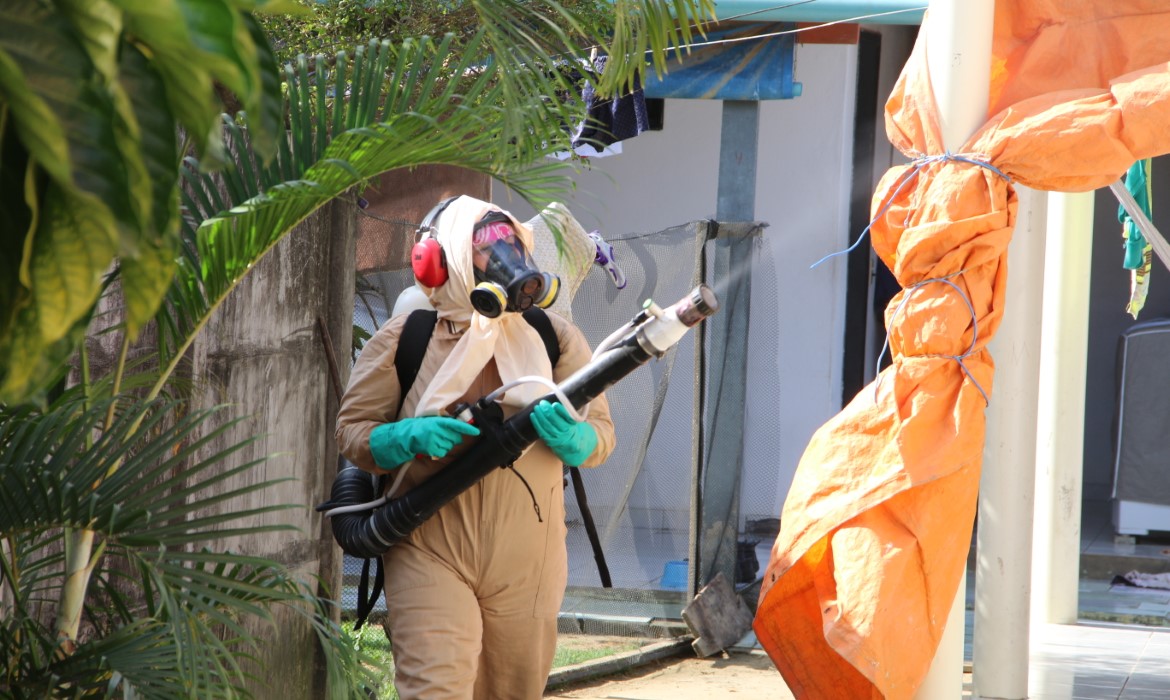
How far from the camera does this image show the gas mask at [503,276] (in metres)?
3.29

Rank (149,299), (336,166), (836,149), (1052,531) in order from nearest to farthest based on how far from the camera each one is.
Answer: (149,299) → (336,166) → (1052,531) → (836,149)

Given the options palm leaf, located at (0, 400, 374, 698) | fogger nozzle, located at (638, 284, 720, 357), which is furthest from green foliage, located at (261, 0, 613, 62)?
palm leaf, located at (0, 400, 374, 698)

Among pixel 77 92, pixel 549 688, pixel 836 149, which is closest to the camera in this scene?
pixel 77 92

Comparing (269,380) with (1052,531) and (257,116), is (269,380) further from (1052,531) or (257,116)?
(1052,531)

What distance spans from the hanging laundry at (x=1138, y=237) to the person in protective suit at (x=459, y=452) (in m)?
3.78

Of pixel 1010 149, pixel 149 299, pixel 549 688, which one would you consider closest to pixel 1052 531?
pixel 549 688

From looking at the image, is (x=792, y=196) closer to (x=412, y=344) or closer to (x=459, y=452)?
(x=412, y=344)

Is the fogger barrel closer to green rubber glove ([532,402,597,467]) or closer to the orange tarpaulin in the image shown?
green rubber glove ([532,402,597,467])

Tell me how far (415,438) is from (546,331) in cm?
56

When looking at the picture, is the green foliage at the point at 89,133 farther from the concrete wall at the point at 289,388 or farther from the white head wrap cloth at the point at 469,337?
the concrete wall at the point at 289,388

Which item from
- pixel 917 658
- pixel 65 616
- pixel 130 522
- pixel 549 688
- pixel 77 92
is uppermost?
pixel 77 92

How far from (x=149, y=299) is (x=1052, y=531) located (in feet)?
20.9

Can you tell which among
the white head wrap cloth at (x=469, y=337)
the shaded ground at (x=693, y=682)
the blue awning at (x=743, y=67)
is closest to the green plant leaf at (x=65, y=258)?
the white head wrap cloth at (x=469, y=337)

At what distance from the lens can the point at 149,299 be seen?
826 millimetres
